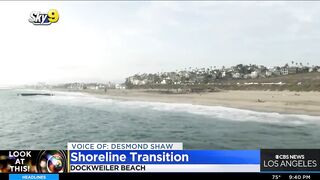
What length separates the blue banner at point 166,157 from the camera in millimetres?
5090

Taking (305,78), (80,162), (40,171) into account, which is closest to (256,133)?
(80,162)

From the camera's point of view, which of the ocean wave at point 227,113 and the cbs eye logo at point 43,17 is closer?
the cbs eye logo at point 43,17

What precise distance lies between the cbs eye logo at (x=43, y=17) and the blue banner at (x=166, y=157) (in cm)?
212

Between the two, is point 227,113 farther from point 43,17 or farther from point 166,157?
point 43,17

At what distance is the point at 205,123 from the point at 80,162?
5523 mm

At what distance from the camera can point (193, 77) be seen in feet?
34.2

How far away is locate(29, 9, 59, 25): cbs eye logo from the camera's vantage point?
5487 millimetres

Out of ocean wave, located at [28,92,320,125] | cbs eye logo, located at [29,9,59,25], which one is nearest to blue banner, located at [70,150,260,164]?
cbs eye logo, located at [29,9,59,25]

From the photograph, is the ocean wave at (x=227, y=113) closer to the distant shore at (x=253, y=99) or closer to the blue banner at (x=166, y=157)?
the distant shore at (x=253, y=99)

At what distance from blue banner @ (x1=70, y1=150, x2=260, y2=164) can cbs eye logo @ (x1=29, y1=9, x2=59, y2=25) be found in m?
2.12

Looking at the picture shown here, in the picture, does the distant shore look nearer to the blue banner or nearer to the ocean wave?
the ocean wave

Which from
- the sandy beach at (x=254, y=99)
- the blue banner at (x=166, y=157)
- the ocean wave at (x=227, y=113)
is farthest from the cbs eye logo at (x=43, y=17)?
the sandy beach at (x=254, y=99)

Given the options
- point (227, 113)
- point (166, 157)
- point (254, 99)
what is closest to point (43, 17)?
point (166, 157)

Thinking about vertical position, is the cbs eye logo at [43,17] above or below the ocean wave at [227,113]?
above
